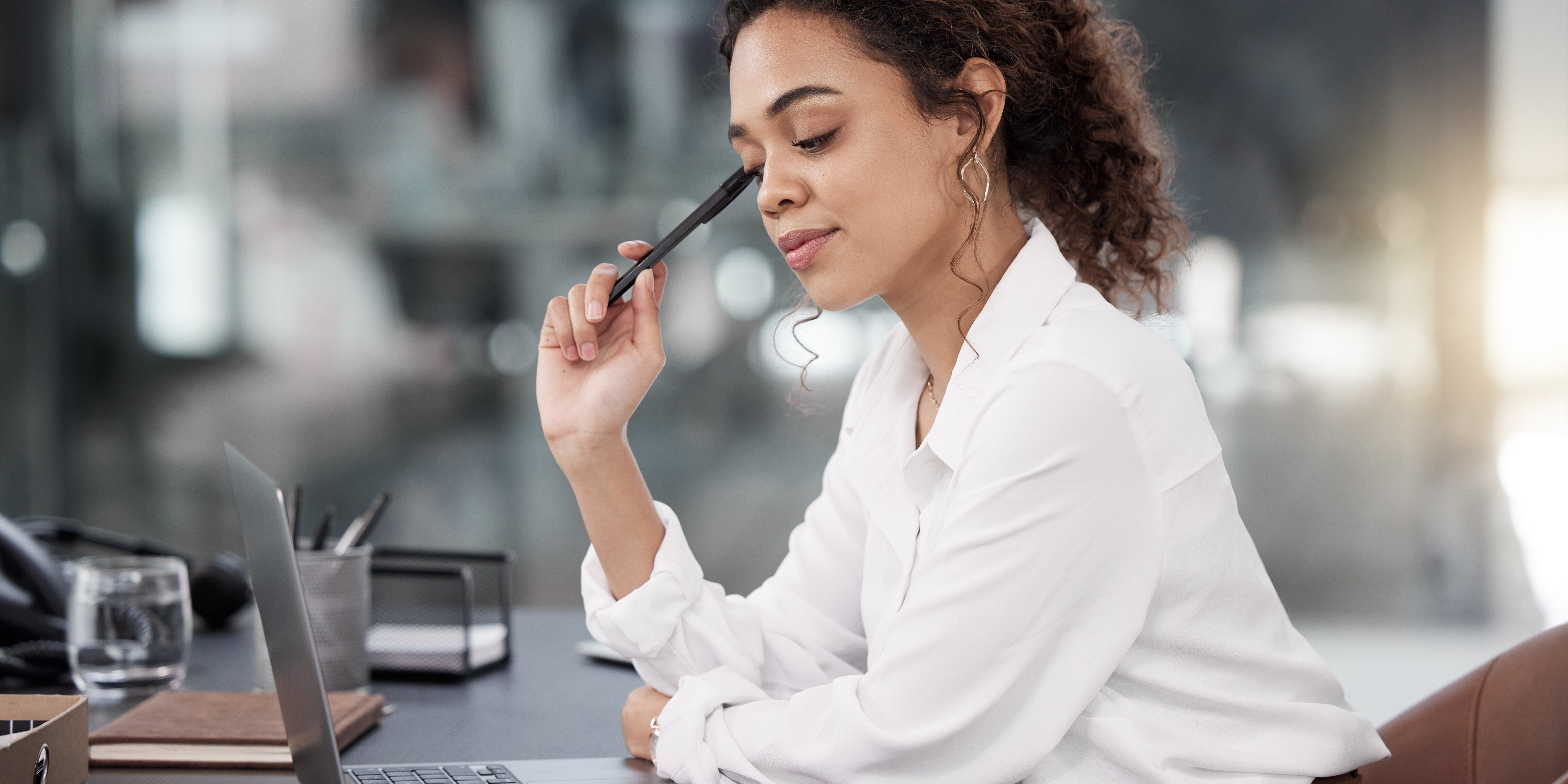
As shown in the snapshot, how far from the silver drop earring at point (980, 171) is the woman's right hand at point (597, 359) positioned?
1.12ft

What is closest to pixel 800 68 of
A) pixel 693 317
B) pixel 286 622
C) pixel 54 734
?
pixel 286 622

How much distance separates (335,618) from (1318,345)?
120 inches

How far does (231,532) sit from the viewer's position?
388 centimetres

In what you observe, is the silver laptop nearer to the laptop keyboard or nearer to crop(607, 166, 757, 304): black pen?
the laptop keyboard

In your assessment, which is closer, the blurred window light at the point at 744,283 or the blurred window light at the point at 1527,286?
the blurred window light at the point at 1527,286

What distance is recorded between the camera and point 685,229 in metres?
1.24

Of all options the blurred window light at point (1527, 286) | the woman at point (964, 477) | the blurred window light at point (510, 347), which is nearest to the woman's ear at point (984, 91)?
the woman at point (964, 477)

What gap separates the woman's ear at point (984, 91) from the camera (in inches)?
42.5

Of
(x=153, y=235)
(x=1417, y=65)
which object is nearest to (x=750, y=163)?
(x=1417, y=65)

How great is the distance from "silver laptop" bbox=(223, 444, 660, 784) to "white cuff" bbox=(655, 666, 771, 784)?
3 centimetres

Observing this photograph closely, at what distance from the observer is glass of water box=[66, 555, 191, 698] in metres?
1.19

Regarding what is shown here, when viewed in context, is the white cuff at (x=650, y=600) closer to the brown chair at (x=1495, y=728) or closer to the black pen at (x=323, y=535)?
the black pen at (x=323, y=535)

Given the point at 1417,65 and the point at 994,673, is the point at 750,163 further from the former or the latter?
the point at 1417,65

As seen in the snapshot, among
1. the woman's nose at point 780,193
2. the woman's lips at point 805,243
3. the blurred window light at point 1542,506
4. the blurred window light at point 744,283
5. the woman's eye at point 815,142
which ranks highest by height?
the blurred window light at point 744,283
